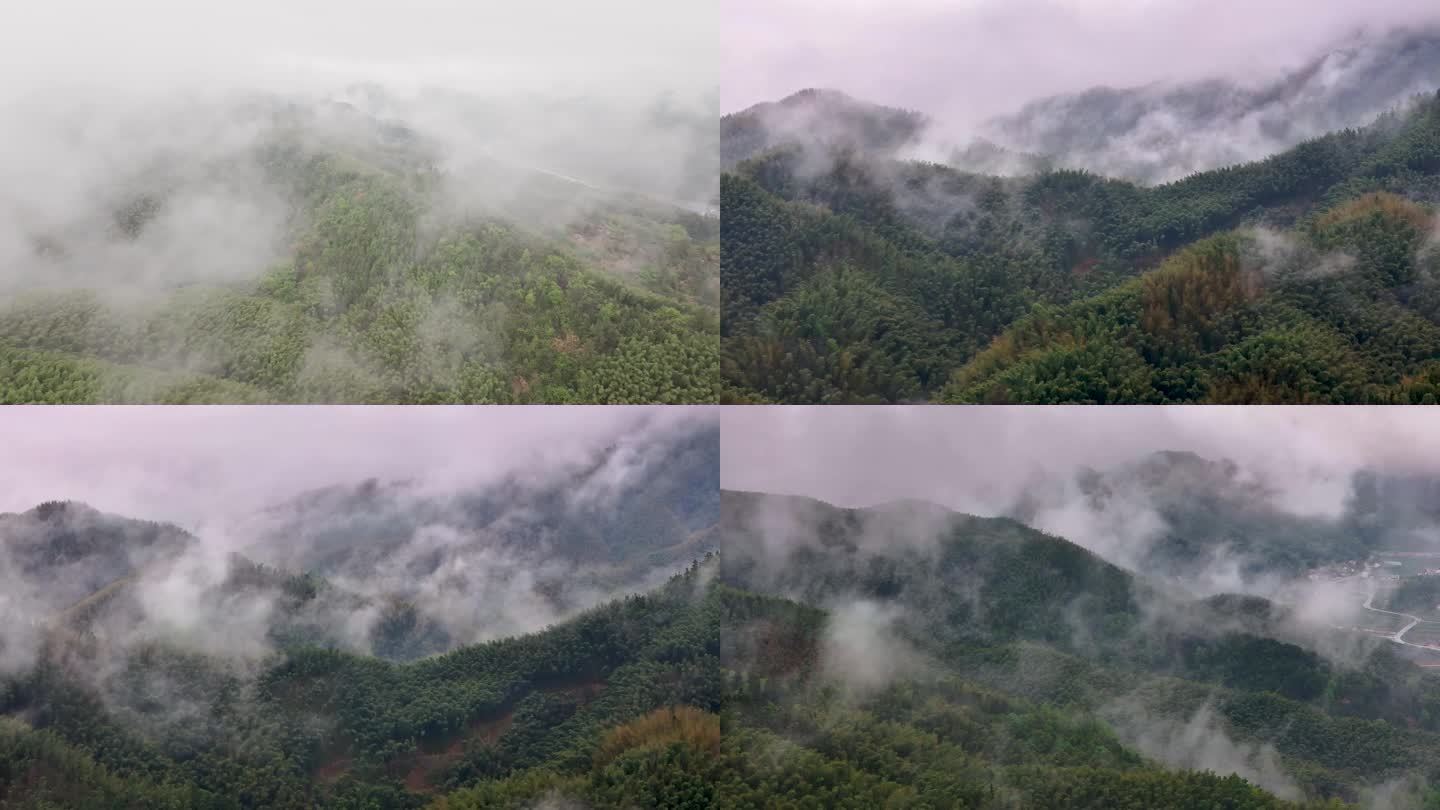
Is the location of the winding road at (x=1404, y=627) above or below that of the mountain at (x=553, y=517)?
below

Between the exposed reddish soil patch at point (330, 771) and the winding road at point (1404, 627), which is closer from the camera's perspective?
the exposed reddish soil patch at point (330, 771)

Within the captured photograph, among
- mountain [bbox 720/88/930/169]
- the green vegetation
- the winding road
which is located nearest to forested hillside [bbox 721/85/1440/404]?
mountain [bbox 720/88/930/169]

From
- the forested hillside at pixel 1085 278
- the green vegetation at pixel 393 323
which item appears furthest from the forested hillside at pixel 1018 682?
the green vegetation at pixel 393 323

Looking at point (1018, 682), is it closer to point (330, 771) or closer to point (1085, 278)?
point (1085, 278)

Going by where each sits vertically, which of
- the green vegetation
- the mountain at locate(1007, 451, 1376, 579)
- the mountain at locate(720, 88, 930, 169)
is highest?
the mountain at locate(720, 88, 930, 169)

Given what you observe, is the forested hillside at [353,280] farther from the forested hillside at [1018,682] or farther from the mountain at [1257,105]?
the mountain at [1257,105]

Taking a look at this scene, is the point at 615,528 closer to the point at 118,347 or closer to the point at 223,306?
the point at 223,306

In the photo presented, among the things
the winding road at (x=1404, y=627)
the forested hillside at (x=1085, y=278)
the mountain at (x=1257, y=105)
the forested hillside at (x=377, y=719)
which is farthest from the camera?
the mountain at (x=1257, y=105)

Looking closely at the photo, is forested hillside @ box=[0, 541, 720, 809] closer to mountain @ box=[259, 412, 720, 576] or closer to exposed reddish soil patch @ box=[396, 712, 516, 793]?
exposed reddish soil patch @ box=[396, 712, 516, 793]
